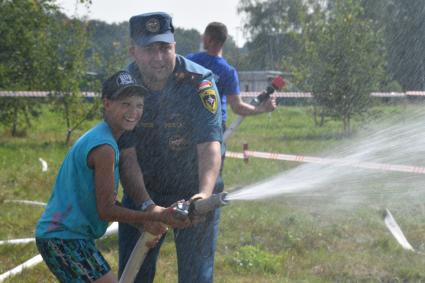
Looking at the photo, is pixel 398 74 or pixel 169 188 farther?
pixel 398 74

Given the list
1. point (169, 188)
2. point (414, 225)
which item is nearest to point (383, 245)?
point (414, 225)

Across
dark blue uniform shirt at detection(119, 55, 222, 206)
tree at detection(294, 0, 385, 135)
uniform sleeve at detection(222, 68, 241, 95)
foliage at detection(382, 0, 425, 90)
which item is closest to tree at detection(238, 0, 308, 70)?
foliage at detection(382, 0, 425, 90)

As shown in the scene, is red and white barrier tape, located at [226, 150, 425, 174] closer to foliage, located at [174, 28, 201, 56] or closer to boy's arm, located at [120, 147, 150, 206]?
boy's arm, located at [120, 147, 150, 206]

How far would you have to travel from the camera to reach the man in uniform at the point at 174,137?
3807 millimetres

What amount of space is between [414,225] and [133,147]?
433 centimetres

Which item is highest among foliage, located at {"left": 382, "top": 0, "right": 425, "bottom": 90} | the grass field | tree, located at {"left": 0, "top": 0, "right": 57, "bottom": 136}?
tree, located at {"left": 0, "top": 0, "right": 57, "bottom": 136}

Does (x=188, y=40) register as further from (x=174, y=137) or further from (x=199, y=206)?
(x=199, y=206)

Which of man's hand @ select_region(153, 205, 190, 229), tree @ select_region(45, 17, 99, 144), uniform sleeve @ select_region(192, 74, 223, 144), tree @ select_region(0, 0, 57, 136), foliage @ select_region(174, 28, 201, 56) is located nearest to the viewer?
man's hand @ select_region(153, 205, 190, 229)

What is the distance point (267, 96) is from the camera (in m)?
6.11

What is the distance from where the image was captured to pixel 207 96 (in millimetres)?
3875

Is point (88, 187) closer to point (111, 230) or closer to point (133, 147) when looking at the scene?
point (133, 147)

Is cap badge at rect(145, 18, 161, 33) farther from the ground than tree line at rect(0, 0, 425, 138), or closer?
farther from the ground

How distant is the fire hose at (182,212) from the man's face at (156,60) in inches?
32.0

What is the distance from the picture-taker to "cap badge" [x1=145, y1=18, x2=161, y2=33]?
3.75 m
